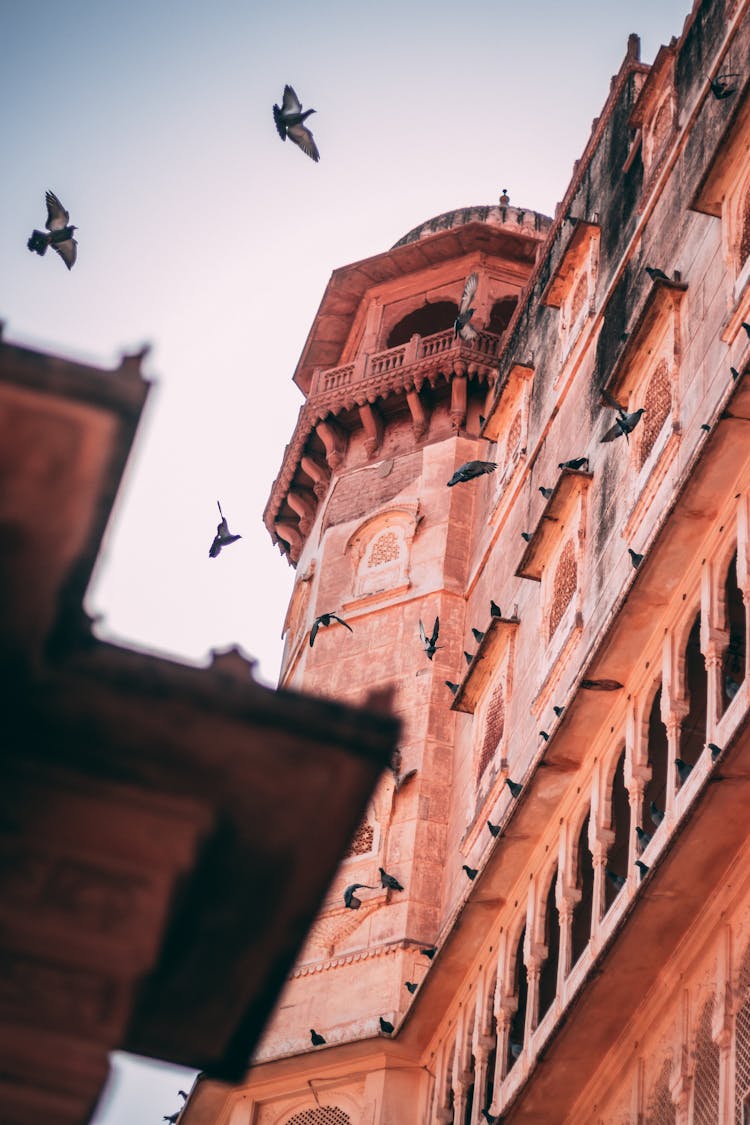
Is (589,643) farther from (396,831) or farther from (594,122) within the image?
(594,122)

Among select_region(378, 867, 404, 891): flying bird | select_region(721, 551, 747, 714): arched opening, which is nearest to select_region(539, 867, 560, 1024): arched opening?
select_region(721, 551, 747, 714): arched opening

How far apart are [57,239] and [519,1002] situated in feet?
27.9

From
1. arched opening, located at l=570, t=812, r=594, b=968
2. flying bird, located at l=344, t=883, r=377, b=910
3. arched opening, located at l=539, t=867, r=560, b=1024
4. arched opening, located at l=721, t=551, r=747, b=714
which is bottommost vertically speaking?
arched opening, located at l=539, t=867, r=560, b=1024

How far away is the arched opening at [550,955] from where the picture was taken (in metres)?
13.4

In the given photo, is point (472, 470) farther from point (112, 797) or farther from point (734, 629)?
point (112, 797)

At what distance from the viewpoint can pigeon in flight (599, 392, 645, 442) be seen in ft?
46.9

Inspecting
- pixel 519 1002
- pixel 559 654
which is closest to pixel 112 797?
pixel 519 1002

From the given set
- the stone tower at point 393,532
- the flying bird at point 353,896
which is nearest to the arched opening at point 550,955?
the stone tower at point 393,532

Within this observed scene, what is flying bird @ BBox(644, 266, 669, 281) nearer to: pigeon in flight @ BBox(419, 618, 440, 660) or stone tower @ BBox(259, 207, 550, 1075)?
stone tower @ BBox(259, 207, 550, 1075)

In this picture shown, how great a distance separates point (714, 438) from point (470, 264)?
46.9 ft

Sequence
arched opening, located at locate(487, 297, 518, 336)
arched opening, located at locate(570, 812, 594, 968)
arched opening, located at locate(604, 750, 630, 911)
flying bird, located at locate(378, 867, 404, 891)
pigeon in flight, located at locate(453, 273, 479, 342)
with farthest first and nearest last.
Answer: arched opening, located at locate(487, 297, 518, 336), pigeon in flight, located at locate(453, 273, 479, 342), flying bird, located at locate(378, 867, 404, 891), arched opening, located at locate(604, 750, 630, 911), arched opening, located at locate(570, 812, 594, 968)

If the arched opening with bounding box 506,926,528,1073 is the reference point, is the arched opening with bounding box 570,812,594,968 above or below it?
above

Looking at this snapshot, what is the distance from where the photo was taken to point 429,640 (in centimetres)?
1864

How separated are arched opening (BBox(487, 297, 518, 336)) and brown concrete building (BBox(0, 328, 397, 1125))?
20667 millimetres
